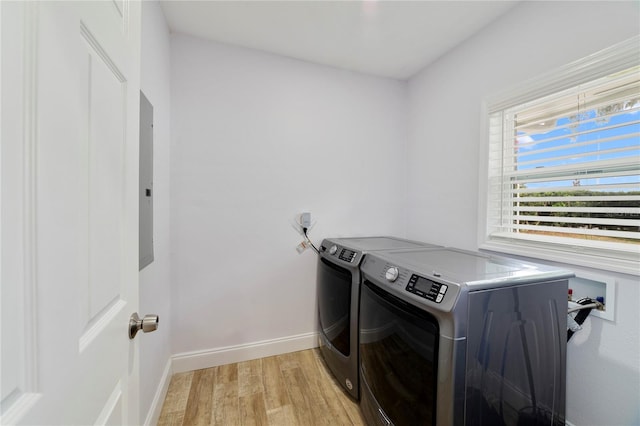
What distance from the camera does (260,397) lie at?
63.9 inches

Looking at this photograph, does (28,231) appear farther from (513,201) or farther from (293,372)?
(513,201)

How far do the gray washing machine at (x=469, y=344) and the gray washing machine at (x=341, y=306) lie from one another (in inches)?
11.6

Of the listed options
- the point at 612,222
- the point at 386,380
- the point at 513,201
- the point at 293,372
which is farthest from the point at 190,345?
the point at 612,222

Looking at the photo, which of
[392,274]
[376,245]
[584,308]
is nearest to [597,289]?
[584,308]

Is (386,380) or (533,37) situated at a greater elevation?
(533,37)

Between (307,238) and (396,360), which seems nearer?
(396,360)

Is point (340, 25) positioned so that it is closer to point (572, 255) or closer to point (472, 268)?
point (472, 268)

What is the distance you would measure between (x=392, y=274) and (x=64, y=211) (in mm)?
1132

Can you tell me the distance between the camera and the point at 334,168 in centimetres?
226

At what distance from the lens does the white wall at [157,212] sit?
1286 mm

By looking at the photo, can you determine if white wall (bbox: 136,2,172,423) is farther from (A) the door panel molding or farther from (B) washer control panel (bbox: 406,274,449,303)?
(B) washer control panel (bbox: 406,274,449,303)

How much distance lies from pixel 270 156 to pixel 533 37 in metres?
1.81

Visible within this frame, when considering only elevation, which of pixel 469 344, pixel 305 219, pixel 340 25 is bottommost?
pixel 469 344

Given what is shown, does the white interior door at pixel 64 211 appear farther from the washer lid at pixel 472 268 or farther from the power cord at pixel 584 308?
the power cord at pixel 584 308
